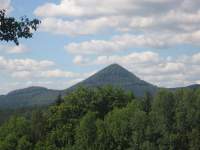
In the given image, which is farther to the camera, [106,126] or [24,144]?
[24,144]

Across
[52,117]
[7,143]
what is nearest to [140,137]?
[52,117]

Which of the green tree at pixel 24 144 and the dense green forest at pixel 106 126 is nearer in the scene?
the dense green forest at pixel 106 126

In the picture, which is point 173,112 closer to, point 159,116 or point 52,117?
point 159,116

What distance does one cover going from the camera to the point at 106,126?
337 ft

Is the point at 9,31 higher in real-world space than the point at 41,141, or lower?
higher

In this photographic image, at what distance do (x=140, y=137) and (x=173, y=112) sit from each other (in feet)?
45.0

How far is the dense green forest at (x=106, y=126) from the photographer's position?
332 feet

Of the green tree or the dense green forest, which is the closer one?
the dense green forest

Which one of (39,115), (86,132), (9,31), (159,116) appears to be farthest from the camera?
(39,115)

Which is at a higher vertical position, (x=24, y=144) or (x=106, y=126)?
(x=106, y=126)

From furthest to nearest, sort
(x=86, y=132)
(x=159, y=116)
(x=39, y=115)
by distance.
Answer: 1. (x=39, y=115)
2. (x=159, y=116)
3. (x=86, y=132)

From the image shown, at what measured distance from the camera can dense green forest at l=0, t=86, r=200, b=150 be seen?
332ft

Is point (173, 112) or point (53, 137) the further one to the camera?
point (173, 112)

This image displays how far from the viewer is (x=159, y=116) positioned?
107812 millimetres
